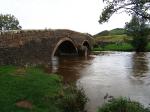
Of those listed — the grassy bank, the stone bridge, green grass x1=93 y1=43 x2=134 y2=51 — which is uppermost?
the stone bridge

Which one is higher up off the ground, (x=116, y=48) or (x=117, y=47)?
(x=117, y=47)

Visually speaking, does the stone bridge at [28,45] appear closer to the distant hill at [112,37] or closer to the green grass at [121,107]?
the green grass at [121,107]

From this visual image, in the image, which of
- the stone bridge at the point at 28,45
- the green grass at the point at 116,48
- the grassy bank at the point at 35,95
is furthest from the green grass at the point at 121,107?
the green grass at the point at 116,48

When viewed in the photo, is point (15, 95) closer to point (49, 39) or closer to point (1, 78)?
point (1, 78)

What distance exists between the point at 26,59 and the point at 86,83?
566cm

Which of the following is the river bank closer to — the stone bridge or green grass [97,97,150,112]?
the stone bridge

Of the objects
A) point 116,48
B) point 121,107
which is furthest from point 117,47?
point 121,107

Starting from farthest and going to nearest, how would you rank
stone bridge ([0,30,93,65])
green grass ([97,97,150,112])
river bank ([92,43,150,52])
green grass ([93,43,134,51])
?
1. green grass ([93,43,134,51])
2. river bank ([92,43,150,52])
3. stone bridge ([0,30,93,65])
4. green grass ([97,97,150,112])

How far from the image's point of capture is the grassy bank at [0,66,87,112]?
15414 millimetres

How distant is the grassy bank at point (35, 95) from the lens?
15.4m

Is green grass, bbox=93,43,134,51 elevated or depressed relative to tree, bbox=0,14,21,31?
depressed

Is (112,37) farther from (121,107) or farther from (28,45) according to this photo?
(121,107)

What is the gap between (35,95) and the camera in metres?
17.0

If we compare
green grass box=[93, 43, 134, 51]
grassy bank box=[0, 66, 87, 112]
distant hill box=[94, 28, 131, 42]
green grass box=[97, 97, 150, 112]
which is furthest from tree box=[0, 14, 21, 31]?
green grass box=[97, 97, 150, 112]
